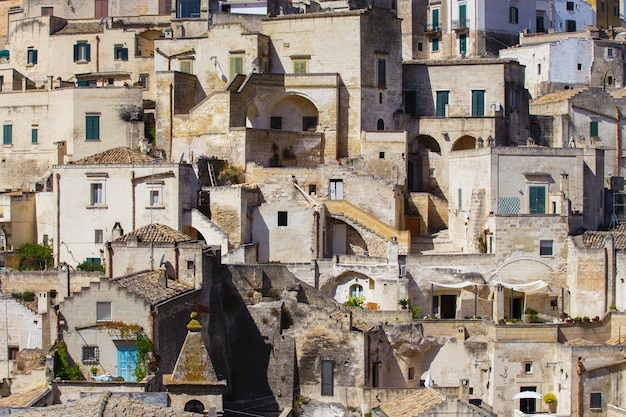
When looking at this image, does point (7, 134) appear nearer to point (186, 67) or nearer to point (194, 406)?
point (186, 67)

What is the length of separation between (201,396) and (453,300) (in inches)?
828

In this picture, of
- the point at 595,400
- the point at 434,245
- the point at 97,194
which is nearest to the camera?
the point at 595,400

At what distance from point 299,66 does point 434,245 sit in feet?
37.2

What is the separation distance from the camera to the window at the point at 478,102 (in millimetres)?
59406

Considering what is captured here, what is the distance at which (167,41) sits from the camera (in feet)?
196

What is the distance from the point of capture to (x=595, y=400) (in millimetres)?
44344

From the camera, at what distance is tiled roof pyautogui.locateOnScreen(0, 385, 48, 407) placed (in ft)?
113

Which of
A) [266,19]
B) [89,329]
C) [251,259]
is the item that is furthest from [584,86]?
[89,329]

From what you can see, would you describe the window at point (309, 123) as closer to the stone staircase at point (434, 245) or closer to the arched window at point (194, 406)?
the stone staircase at point (434, 245)

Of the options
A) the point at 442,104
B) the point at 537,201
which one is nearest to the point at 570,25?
the point at 442,104

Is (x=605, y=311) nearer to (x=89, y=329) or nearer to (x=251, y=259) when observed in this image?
(x=251, y=259)

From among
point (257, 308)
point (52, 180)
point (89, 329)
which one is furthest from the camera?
point (52, 180)

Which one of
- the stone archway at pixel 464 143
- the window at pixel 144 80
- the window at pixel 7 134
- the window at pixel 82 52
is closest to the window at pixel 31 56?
the window at pixel 82 52

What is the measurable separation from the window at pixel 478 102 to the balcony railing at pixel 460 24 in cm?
1127
